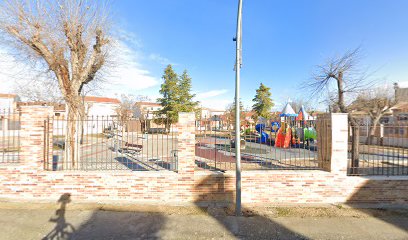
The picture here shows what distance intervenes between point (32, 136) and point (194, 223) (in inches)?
178

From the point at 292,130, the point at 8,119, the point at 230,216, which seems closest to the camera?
the point at 230,216

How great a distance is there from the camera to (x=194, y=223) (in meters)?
3.75

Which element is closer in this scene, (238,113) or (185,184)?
(238,113)

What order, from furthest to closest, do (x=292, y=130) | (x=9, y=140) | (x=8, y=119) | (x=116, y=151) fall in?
(x=292, y=130) → (x=9, y=140) → (x=116, y=151) → (x=8, y=119)

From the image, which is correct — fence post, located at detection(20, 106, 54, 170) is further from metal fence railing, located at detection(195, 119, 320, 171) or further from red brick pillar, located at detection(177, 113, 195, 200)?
metal fence railing, located at detection(195, 119, 320, 171)

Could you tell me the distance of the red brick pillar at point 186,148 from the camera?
445 centimetres

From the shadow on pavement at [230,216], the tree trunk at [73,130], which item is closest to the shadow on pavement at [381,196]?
the shadow on pavement at [230,216]

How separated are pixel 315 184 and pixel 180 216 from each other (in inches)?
135

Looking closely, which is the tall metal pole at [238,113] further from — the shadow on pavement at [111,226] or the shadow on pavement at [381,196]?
Result: the shadow on pavement at [381,196]

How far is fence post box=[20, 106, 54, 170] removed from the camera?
177 inches

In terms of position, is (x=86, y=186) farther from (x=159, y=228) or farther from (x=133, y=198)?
(x=159, y=228)

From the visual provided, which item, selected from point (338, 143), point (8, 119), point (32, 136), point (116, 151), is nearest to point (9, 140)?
point (8, 119)

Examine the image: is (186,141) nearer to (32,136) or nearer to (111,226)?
(111,226)

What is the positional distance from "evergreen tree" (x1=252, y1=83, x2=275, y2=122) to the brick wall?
103 ft
